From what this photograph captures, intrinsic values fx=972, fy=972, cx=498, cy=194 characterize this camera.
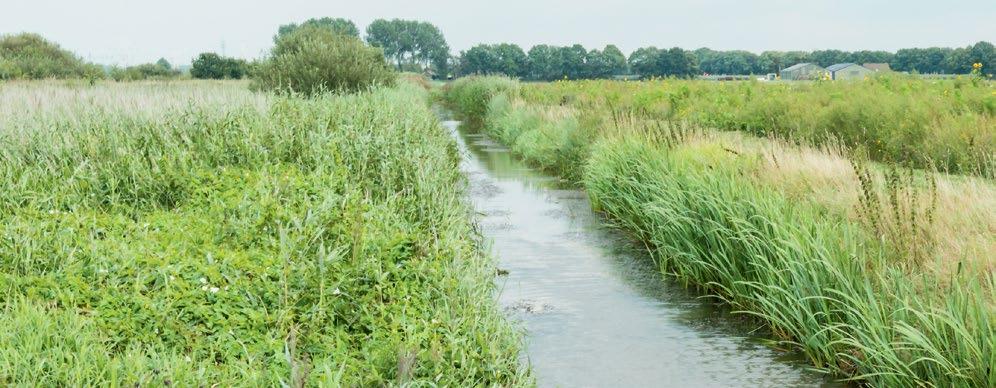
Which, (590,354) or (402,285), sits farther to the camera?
(590,354)

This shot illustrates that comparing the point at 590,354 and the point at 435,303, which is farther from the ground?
the point at 435,303

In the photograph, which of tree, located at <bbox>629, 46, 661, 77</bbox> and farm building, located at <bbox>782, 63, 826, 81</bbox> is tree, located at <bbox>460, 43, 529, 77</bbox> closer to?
tree, located at <bbox>629, 46, 661, 77</bbox>

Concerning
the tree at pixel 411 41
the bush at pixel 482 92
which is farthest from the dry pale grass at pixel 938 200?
the tree at pixel 411 41

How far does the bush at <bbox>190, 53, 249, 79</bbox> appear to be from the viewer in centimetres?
5225

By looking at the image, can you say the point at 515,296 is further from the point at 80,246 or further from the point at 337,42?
the point at 337,42

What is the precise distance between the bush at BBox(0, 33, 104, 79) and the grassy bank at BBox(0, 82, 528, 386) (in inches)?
1159

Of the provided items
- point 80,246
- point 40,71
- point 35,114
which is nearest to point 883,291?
point 80,246

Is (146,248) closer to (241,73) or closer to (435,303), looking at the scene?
(435,303)

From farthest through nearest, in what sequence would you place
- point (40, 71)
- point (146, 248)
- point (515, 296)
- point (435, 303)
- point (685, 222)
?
1. point (40, 71)
2. point (685, 222)
3. point (515, 296)
4. point (146, 248)
5. point (435, 303)

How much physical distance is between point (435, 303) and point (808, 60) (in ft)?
338

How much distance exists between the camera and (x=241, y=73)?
52.2m

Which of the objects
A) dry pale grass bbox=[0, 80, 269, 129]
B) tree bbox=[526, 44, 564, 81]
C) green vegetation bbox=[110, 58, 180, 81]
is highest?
dry pale grass bbox=[0, 80, 269, 129]

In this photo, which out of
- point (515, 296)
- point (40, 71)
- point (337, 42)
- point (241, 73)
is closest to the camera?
point (515, 296)

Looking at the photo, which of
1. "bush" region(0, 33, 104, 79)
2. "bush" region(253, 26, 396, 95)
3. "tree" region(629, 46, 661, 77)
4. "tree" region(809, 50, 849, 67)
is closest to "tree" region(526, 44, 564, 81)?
"tree" region(629, 46, 661, 77)
